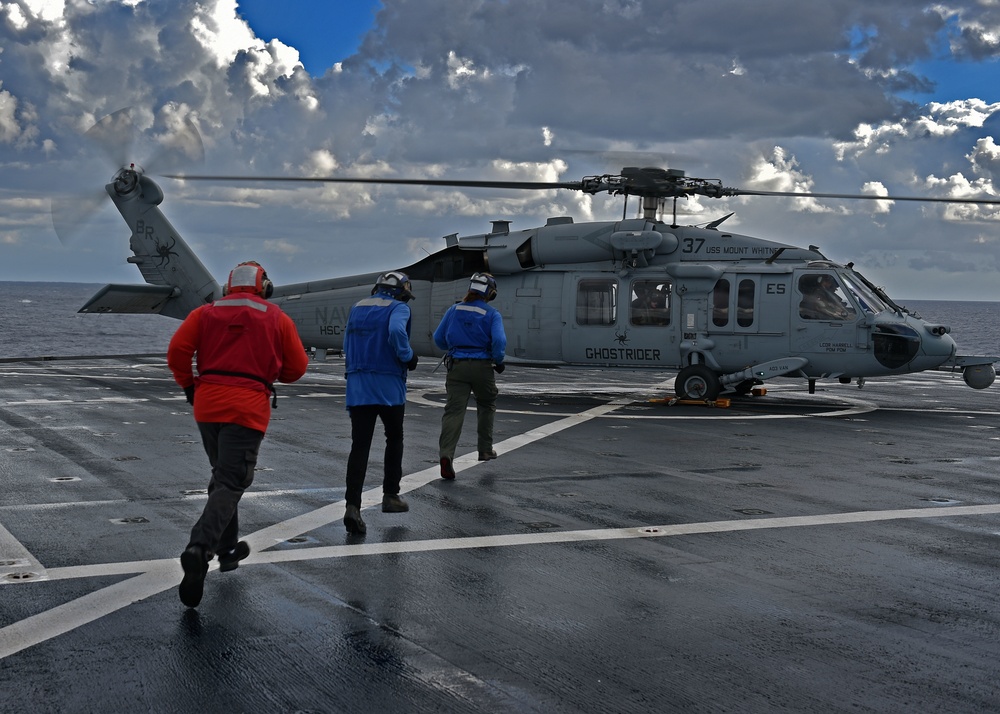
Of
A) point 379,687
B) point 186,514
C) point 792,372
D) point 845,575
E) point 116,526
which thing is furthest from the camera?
point 792,372

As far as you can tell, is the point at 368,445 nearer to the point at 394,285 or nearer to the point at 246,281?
the point at 394,285

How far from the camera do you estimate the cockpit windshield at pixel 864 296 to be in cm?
1720

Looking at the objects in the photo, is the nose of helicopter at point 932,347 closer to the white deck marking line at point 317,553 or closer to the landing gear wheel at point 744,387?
the landing gear wheel at point 744,387

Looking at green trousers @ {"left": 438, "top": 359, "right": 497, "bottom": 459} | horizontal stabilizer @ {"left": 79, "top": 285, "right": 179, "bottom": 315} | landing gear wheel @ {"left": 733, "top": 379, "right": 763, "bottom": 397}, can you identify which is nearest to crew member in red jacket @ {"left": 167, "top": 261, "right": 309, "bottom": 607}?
green trousers @ {"left": 438, "top": 359, "right": 497, "bottom": 459}

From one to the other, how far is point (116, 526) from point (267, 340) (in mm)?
2428

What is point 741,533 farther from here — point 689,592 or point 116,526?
point 116,526

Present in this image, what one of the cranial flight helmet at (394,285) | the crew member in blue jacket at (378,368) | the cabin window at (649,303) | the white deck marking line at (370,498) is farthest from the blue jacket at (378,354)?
the cabin window at (649,303)

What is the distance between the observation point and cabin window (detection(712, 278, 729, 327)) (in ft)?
58.3

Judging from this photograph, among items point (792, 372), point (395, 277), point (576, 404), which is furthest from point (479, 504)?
point (792, 372)

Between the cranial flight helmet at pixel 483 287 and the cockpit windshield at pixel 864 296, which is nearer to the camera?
the cranial flight helmet at pixel 483 287

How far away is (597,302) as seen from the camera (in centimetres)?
1847

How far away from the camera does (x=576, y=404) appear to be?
58.1 feet

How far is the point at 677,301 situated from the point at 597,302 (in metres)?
1.42

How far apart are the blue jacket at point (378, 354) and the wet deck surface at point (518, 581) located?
38.2 inches
